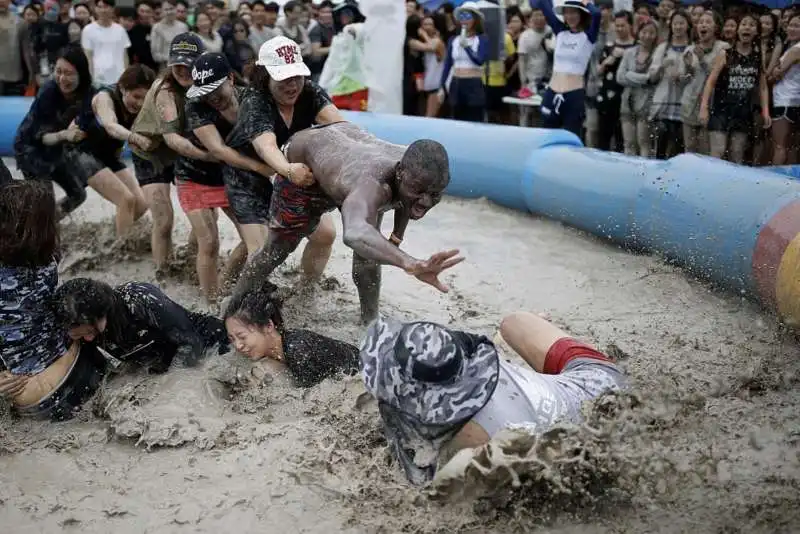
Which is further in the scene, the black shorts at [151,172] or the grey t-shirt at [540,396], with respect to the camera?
the black shorts at [151,172]

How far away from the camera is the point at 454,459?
107 inches

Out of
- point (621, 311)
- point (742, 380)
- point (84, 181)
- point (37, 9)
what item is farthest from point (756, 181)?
point (37, 9)

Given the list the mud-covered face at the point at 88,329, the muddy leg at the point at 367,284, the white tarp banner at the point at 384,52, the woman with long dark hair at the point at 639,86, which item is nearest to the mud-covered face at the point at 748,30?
the woman with long dark hair at the point at 639,86

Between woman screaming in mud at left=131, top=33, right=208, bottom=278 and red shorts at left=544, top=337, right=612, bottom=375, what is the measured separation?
245cm

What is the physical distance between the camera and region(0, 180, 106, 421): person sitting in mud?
3.51 m

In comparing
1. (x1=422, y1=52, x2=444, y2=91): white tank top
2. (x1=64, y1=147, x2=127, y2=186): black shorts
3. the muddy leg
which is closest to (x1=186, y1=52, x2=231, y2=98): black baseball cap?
the muddy leg

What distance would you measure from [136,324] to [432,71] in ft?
22.5

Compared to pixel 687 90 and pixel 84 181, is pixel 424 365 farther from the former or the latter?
pixel 687 90

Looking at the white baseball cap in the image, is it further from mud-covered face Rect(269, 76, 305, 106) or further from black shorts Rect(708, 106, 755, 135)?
black shorts Rect(708, 106, 755, 135)

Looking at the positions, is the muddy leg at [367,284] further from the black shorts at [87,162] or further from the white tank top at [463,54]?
the white tank top at [463,54]

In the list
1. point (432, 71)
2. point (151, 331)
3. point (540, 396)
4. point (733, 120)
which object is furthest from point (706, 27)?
point (540, 396)

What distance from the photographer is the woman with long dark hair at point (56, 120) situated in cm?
585

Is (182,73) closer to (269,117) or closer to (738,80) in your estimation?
(269,117)

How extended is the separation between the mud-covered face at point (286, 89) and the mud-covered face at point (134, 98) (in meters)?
1.45
